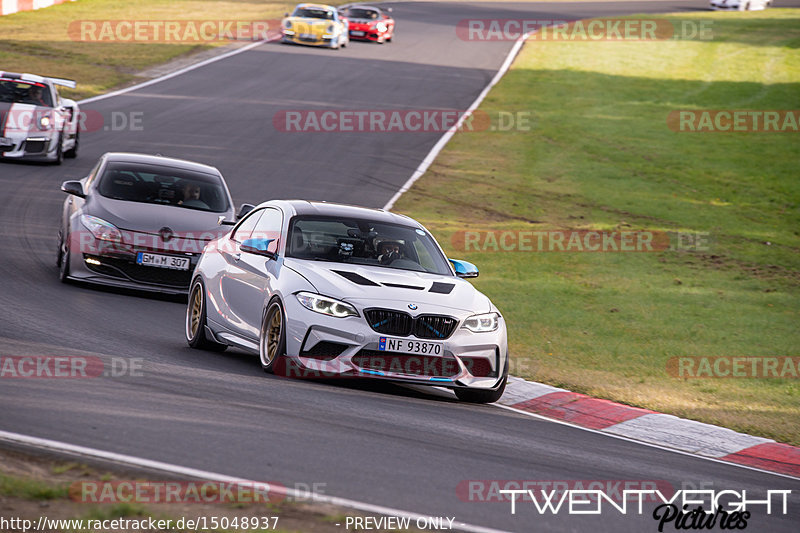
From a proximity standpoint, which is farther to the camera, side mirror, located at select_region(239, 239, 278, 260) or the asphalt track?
side mirror, located at select_region(239, 239, 278, 260)

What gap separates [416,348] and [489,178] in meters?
17.1

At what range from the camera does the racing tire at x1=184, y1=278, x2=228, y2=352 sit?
1125 cm

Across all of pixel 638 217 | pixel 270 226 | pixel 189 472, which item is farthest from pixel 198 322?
pixel 638 217

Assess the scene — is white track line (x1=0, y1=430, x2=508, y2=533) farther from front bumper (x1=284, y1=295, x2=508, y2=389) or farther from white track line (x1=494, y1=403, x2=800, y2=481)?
white track line (x1=494, y1=403, x2=800, y2=481)

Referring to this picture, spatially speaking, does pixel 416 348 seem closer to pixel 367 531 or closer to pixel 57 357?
pixel 57 357

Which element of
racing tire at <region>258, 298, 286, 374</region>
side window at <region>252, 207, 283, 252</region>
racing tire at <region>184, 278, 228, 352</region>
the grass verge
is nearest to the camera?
the grass verge

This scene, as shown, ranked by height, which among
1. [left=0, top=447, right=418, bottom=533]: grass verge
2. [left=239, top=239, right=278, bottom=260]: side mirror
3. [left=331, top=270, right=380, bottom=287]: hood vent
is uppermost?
[left=239, top=239, right=278, bottom=260]: side mirror

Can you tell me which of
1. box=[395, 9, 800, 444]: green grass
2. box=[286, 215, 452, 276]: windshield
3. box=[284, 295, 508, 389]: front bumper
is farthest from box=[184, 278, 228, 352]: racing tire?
box=[395, 9, 800, 444]: green grass

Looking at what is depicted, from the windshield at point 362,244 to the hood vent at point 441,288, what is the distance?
457 mm

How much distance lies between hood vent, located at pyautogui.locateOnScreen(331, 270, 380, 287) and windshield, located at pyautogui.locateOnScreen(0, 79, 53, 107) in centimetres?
1458

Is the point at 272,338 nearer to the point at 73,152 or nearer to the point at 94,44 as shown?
the point at 73,152

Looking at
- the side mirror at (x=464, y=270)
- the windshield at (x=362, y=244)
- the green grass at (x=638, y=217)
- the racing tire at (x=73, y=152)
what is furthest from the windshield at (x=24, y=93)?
the side mirror at (x=464, y=270)

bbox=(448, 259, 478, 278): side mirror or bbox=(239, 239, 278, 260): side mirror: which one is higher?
bbox=(239, 239, 278, 260): side mirror

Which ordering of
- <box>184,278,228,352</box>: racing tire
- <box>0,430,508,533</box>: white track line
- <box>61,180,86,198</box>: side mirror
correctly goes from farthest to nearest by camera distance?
<box>61,180,86,198</box>: side mirror → <box>184,278,228,352</box>: racing tire → <box>0,430,508,533</box>: white track line
